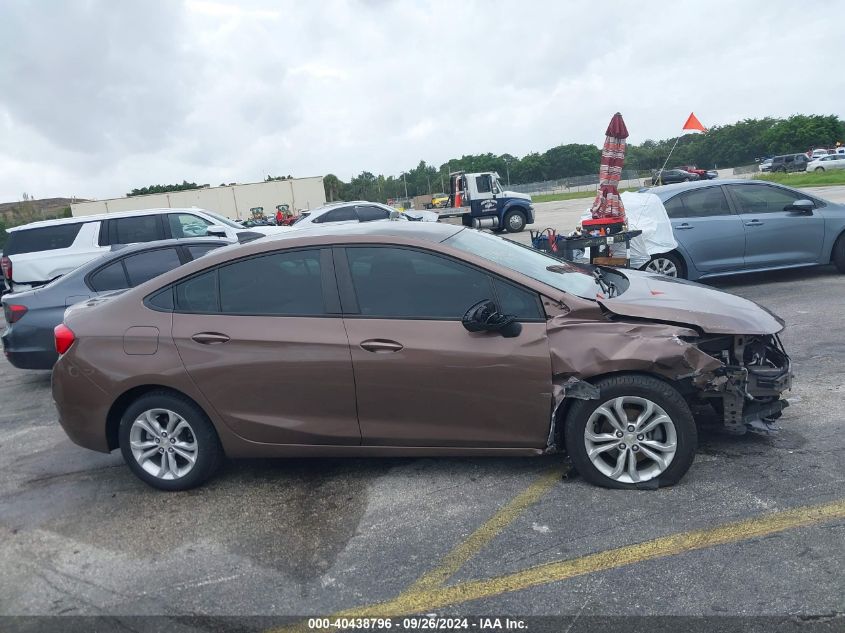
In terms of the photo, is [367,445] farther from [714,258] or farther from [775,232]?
[775,232]

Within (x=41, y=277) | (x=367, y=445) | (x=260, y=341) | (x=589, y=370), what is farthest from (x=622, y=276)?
(x=41, y=277)

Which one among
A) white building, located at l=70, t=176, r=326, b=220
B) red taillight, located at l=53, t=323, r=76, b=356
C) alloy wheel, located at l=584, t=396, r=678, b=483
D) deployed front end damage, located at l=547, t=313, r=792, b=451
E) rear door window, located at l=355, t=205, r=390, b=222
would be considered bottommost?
alloy wheel, located at l=584, t=396, r=678, b=483

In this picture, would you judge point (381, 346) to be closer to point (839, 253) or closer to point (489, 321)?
point (489, 321)

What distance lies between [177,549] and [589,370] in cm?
248

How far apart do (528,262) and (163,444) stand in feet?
8.66

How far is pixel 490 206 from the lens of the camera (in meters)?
26.1

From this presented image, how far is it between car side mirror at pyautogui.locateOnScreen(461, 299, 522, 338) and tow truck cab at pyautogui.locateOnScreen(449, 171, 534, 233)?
22.3 metres

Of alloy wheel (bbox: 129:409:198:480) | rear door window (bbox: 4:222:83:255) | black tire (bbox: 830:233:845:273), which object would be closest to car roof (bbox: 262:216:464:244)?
alloy wheel (bbox: 129:409:198:480)

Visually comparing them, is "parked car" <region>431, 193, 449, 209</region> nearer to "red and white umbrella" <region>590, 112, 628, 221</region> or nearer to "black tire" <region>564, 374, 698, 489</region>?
"red and white umbrella" <region>590, 112, 628, 221</region>

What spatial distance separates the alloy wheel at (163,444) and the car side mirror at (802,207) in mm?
8624

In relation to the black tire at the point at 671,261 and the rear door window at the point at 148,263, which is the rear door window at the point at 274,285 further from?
the black tire at the point at 671,261

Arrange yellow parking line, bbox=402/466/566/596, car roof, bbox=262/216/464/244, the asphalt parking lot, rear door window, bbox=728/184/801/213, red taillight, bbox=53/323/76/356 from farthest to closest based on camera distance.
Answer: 1. rear door window, bbox=728/184/801/213
2. red taillight, bbox=53/323/76/356
3. car roof, bbox=262/216/464/244
4. yellow parking line, bbox=402/466/566/596
5. the asphalt parking lot

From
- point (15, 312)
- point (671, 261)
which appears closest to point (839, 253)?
point (671, 261)

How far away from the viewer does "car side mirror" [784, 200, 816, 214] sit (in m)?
9.47
